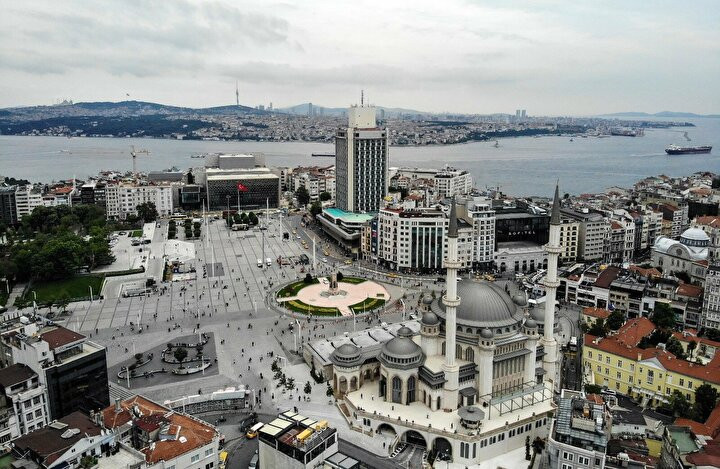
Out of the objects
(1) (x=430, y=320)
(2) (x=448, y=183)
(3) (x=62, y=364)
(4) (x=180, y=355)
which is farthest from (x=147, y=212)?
(1) (x=430, y=320)

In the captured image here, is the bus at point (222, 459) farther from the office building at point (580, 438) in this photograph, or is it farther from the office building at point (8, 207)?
the office building at point (8, 207)

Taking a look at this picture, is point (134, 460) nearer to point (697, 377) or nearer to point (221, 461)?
point (221, 461)

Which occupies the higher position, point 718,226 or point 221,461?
point 718,226

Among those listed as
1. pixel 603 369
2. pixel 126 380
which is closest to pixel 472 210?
pixel 603 369

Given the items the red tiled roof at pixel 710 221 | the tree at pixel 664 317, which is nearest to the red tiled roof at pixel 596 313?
the tree at pixel 664 317

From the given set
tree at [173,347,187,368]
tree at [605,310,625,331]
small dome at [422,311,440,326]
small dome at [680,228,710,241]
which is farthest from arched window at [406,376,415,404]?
small dome at [680,228,710,241]

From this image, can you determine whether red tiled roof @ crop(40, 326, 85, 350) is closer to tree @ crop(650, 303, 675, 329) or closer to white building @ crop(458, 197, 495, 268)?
tree @ crop(650, 303, 675, 329)
